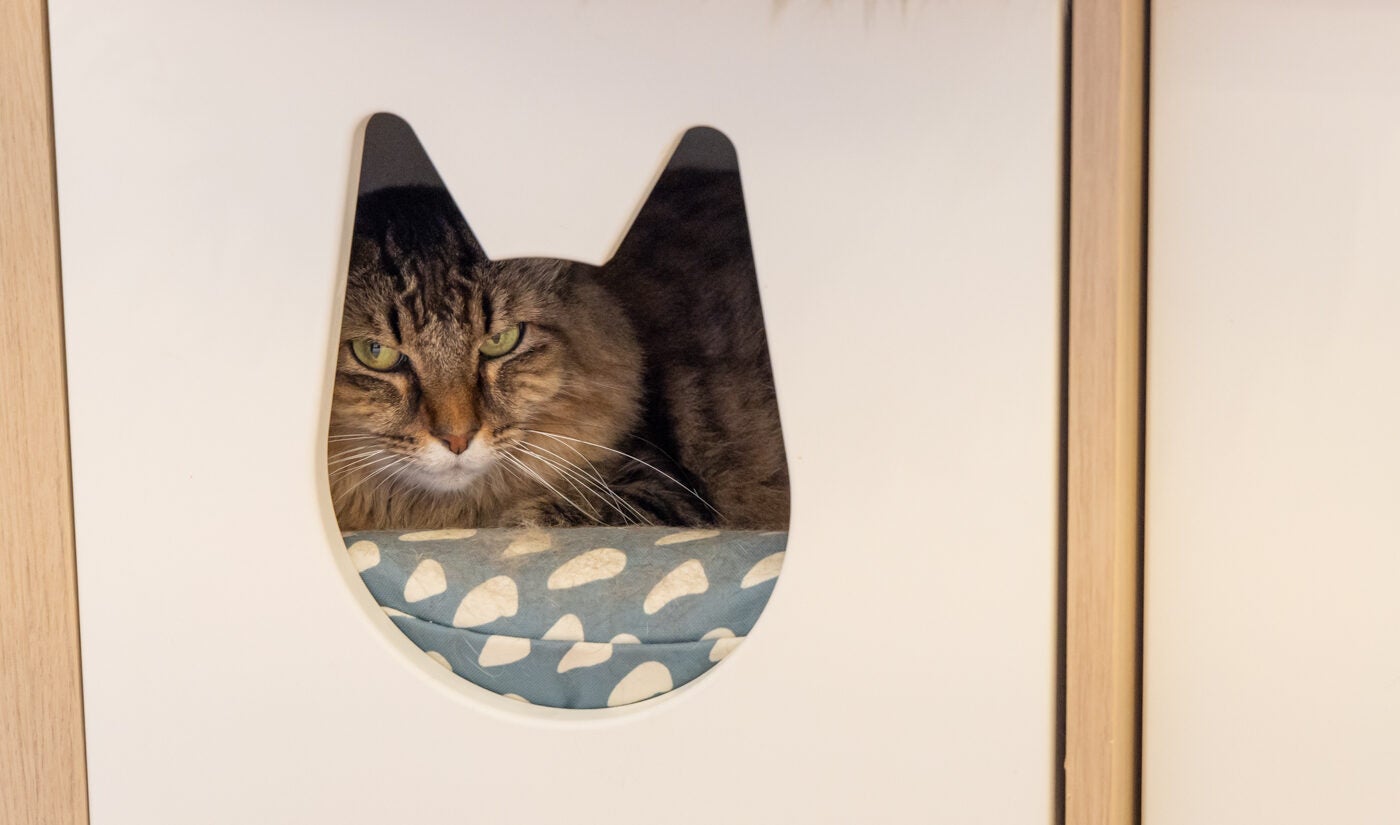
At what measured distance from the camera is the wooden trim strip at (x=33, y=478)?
31.6 inches

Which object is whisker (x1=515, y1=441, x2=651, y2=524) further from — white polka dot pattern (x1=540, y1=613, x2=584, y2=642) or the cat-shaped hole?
white polka dot pattern (x1=540, y1=613, x2=584, y2=642)

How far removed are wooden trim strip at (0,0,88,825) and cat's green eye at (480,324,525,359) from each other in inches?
16.0

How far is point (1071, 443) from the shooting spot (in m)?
0.77

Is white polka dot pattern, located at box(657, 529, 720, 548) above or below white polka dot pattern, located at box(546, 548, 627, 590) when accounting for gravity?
above

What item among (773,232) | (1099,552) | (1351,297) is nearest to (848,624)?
(1099,552)

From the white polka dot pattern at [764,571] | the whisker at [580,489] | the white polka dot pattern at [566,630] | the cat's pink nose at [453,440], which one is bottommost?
the white polka dot pattern at [566,630]

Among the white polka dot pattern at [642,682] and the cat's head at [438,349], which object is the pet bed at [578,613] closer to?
the white polka dot pattern at [642,682]

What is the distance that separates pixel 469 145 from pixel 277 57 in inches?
6.2

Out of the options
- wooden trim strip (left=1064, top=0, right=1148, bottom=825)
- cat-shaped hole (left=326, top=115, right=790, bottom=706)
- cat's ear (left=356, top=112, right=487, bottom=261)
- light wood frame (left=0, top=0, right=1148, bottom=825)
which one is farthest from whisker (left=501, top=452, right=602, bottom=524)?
wooden trim strip (left=1064, top=0, right=1148, bottom=825)

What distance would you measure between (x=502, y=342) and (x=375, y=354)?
0.13 metres

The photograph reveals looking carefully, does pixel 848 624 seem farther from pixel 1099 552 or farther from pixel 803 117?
pixel 803 117

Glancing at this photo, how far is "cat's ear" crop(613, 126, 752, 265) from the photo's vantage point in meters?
1.30

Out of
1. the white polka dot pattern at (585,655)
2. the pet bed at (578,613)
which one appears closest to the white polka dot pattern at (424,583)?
the pet bed at (578,613)

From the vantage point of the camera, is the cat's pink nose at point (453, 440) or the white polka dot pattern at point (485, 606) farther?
the cat's pink nose at point (453, 440)
